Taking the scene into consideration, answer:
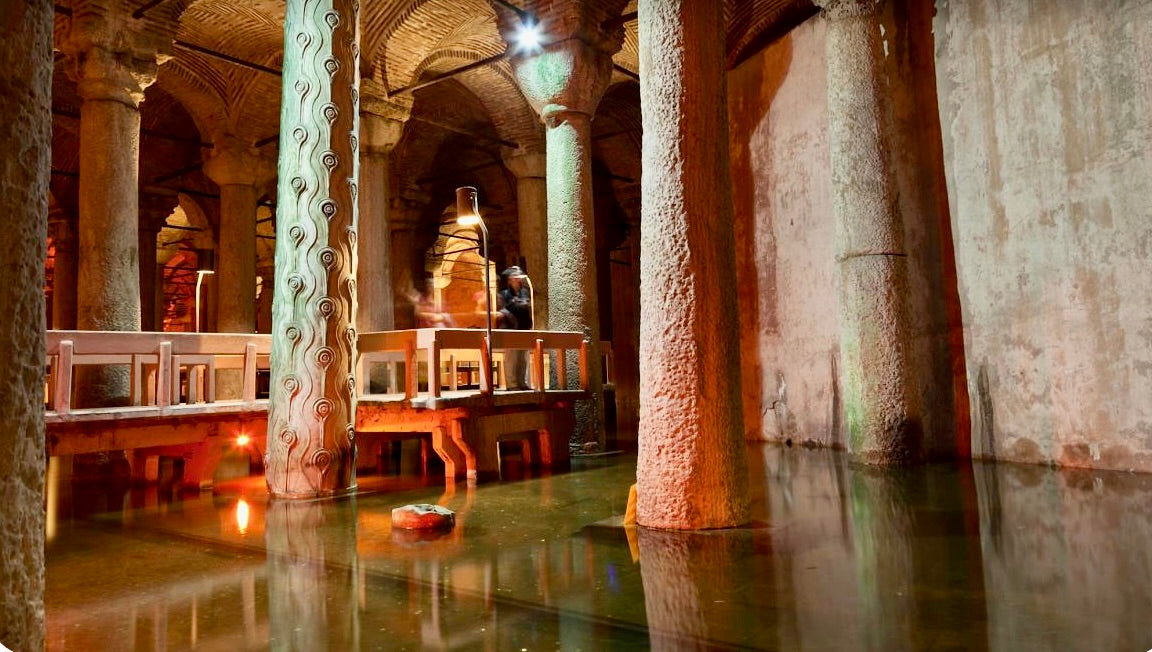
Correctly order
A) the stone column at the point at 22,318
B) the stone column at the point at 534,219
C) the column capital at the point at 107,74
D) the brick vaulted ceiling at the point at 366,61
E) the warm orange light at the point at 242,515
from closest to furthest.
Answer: the stone column at the point at 22,318
the warm orange light at the point at 242,515
the column capital at the point at 107,74
the brick vaulted ceiling at the point at 366,61
the stone column at the point at 534,219

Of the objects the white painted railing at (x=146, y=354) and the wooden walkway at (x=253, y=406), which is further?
the wooden walkway at (x=253, y=406)

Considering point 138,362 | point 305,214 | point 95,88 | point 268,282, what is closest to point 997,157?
point 305,214

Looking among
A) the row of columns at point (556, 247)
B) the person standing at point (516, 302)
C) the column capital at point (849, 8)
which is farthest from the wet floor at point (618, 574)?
the column capital at point (849, 8)

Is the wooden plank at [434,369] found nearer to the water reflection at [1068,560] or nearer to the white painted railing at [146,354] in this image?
the white painted railing at [146,354]

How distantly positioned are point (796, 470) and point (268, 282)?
58.9ft

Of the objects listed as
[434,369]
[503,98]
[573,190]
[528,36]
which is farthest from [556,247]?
[503,98]

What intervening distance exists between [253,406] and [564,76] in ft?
16.2

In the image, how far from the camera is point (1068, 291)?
6.27 m

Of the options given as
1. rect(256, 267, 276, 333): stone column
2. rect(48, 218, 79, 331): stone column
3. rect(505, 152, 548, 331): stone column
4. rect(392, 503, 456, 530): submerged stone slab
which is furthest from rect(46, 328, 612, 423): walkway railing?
rect(256, 267, 276, 333): stone column

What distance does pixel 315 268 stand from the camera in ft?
19.7

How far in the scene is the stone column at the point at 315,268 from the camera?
19.5 ft

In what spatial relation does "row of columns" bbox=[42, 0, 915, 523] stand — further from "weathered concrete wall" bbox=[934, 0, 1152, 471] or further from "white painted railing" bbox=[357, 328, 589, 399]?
"weathered concrete wall" bbox=[934, 0, 1152, 471]

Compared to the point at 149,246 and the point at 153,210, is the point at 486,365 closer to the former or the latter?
the point at 149,246

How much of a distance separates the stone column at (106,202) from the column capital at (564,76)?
14.4ft
